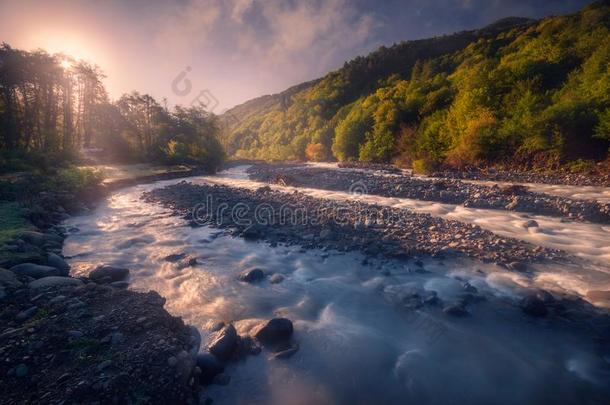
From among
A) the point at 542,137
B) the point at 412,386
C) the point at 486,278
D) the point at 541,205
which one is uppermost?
Answer: the point at 542,137

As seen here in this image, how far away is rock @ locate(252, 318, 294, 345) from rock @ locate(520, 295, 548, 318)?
3.83 m

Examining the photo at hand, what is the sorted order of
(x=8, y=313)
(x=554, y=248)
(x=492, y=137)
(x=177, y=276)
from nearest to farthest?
(x=8, y=313) < (x=177, y=276) < (x=554, y=248) < (x=492, y=137)

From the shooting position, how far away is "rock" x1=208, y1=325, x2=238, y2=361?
11.6 feet

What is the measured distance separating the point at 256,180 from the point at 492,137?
17684 mm

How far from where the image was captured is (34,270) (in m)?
4.99

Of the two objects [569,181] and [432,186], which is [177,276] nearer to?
[432,186]

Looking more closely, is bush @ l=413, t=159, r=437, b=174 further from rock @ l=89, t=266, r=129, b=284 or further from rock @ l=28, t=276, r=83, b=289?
rock @ l=28, t=276, r=83, b=289

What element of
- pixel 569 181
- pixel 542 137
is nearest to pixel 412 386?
pixel 569 181

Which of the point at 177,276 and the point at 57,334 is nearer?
the point at 57,334

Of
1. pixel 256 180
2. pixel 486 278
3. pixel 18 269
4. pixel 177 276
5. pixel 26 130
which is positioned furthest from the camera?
→ pixel 26 130

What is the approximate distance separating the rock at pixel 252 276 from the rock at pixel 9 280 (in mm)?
3572

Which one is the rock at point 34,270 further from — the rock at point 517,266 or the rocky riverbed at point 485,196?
the rocky riverbed at point 485,196

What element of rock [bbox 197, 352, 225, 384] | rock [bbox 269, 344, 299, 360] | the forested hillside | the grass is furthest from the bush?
the grass

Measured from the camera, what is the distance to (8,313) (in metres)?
3.62
